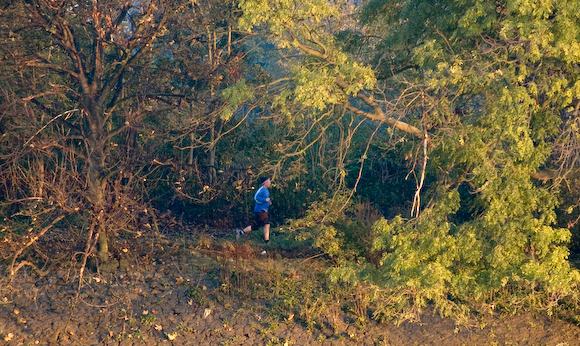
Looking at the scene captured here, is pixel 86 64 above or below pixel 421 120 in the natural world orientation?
above

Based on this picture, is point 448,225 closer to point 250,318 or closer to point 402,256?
point 402,256

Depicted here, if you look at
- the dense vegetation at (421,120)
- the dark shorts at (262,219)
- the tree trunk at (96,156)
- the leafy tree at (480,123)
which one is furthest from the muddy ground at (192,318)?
the dark shorts at (262,219)

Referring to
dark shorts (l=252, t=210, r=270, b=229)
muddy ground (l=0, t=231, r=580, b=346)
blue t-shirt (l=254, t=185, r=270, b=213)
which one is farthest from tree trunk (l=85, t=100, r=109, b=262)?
dark shorts (l=252, t=210, r=270, b=229)

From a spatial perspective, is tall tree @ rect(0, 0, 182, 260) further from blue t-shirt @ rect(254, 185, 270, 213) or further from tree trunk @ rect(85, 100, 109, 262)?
blue t-shirt @ rect(254, 185, 270, 213)

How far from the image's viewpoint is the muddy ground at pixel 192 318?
8555 mm

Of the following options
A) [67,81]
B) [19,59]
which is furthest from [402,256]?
[67,81]

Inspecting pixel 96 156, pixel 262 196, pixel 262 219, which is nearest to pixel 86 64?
pixel 96 156

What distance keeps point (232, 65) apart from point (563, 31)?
6.22 m

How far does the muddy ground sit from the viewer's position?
337 inches

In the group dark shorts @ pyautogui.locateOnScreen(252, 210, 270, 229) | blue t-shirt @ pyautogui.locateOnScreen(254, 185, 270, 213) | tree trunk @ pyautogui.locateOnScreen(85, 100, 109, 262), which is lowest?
dark shorts @ pyautogui.locateOnScreen(252, 210, 270, 229)

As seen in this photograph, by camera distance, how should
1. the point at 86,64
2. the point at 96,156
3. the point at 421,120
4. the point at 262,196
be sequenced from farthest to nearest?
the point at 262,196 < the point at 86,64 < the point at 96,156 < the point at 421,120

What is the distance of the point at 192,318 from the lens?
9219 mm

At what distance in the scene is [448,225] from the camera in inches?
322

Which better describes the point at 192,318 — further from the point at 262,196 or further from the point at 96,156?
the point at 262,196
